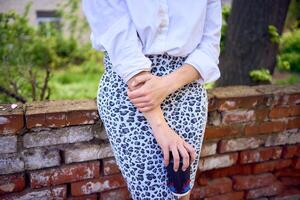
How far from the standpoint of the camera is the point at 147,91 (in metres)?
1.30

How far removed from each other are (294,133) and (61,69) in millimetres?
3703

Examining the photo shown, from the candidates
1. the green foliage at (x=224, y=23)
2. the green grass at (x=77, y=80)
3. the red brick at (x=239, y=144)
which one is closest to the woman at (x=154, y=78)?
the red brick at (x=239, y=144)

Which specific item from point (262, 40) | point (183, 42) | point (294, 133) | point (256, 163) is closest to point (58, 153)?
point (183, 42)

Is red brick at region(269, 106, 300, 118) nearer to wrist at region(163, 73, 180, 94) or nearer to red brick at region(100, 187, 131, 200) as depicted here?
red brick at region(100, 187, 131, 200)

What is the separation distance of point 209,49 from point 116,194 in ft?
3.59

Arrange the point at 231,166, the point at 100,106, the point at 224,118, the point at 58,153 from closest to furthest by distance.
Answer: the point at 100,106 → the point at 58,153 → the point at 224,118 → the point at 231,166

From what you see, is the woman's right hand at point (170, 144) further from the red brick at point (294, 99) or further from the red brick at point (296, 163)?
the red brick at point (296, 163)

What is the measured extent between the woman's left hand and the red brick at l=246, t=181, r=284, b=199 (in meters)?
1.44

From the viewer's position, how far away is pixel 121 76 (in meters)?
1.32

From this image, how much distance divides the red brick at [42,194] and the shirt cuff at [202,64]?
1.00 metres

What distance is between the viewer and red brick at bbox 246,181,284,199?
8.21ft

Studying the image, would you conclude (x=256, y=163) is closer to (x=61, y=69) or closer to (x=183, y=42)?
(x=183, y=42)

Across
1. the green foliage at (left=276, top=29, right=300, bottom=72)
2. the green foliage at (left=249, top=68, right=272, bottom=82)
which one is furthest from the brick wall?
the green foliage at (left=276, top=29, right=300, bottom=72)

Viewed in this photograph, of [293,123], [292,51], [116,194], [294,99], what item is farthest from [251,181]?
[292,51]
